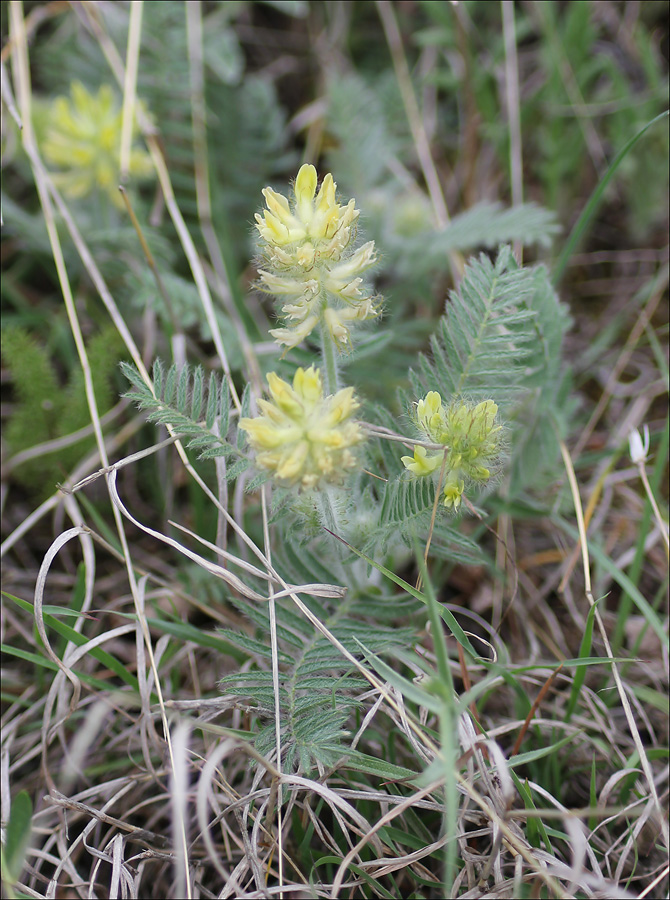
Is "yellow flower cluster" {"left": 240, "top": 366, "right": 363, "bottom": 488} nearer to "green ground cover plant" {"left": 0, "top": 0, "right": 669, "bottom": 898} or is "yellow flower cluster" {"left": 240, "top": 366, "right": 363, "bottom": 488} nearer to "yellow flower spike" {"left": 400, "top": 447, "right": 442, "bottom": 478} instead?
"green ground cover plant" {"left": 0, "top": 0, "right": 669, "bottom": 898}

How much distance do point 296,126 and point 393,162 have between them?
573mm

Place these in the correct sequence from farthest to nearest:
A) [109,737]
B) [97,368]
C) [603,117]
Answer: [603,117]
[97,368]
[109,737]

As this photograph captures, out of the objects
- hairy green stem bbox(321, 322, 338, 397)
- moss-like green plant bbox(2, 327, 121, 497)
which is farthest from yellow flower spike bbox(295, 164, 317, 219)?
moss-like green plant bbox(2, 327, 121, 497)

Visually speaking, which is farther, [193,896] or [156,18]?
[156,18]

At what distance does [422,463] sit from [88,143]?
2034 mm

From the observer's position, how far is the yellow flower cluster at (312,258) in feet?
5.05

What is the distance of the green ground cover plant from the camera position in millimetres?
1616

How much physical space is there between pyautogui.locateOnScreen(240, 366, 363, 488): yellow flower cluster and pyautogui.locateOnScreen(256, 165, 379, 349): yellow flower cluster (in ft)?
0.58

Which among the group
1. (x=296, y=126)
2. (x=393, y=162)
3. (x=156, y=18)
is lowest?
(x=393, y=162)

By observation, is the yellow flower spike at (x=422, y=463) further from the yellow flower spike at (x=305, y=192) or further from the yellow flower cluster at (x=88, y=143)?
the yellow flower cluster at (x=88, y=143)

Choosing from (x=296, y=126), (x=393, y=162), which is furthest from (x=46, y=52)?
(x=393, y=162)

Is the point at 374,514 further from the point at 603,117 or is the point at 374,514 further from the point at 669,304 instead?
the point at 603,117

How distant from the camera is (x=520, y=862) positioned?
5.05 ft

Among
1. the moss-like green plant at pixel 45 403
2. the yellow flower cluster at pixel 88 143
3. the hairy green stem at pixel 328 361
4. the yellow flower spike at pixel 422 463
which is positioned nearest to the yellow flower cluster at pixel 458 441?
the yellow flower spike at pixel 422 463
